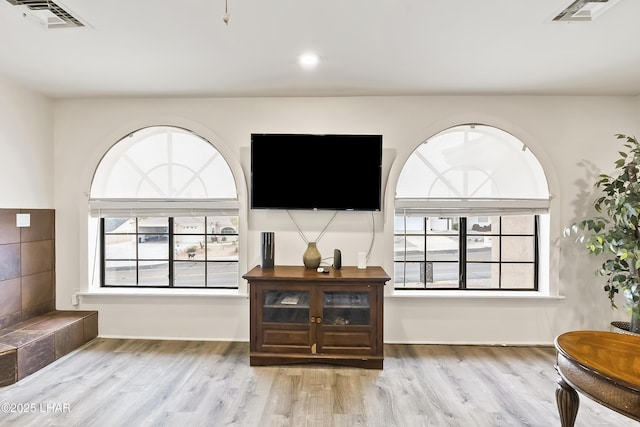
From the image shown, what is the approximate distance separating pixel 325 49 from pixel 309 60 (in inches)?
8.4

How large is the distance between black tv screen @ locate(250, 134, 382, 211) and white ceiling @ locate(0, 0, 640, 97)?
49cm

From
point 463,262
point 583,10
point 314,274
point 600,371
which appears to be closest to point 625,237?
point 463,262

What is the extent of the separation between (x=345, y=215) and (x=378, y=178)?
0.50 m

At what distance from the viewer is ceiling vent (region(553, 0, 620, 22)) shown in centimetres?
199

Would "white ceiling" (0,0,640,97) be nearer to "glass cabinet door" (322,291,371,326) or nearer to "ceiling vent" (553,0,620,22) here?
"ceiling vent" (553,0,620,22)

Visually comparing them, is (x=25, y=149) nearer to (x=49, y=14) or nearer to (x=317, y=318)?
(x=49, y=14)

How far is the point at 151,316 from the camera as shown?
11.7 ft

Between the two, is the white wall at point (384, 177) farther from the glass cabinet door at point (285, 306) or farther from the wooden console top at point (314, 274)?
the glass cabinet door at point (285, 306)

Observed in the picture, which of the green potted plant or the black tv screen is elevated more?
the black tv screen

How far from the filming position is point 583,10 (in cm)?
209

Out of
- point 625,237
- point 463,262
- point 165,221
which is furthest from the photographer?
point 165,221

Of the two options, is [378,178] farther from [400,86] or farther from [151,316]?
[151,316]

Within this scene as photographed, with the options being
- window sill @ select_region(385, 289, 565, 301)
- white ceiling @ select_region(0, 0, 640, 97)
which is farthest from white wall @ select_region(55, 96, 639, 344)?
white ceiling @ select_region(0, 0, 640, 97)

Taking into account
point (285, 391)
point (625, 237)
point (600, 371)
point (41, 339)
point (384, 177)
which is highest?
point (384, 177)
